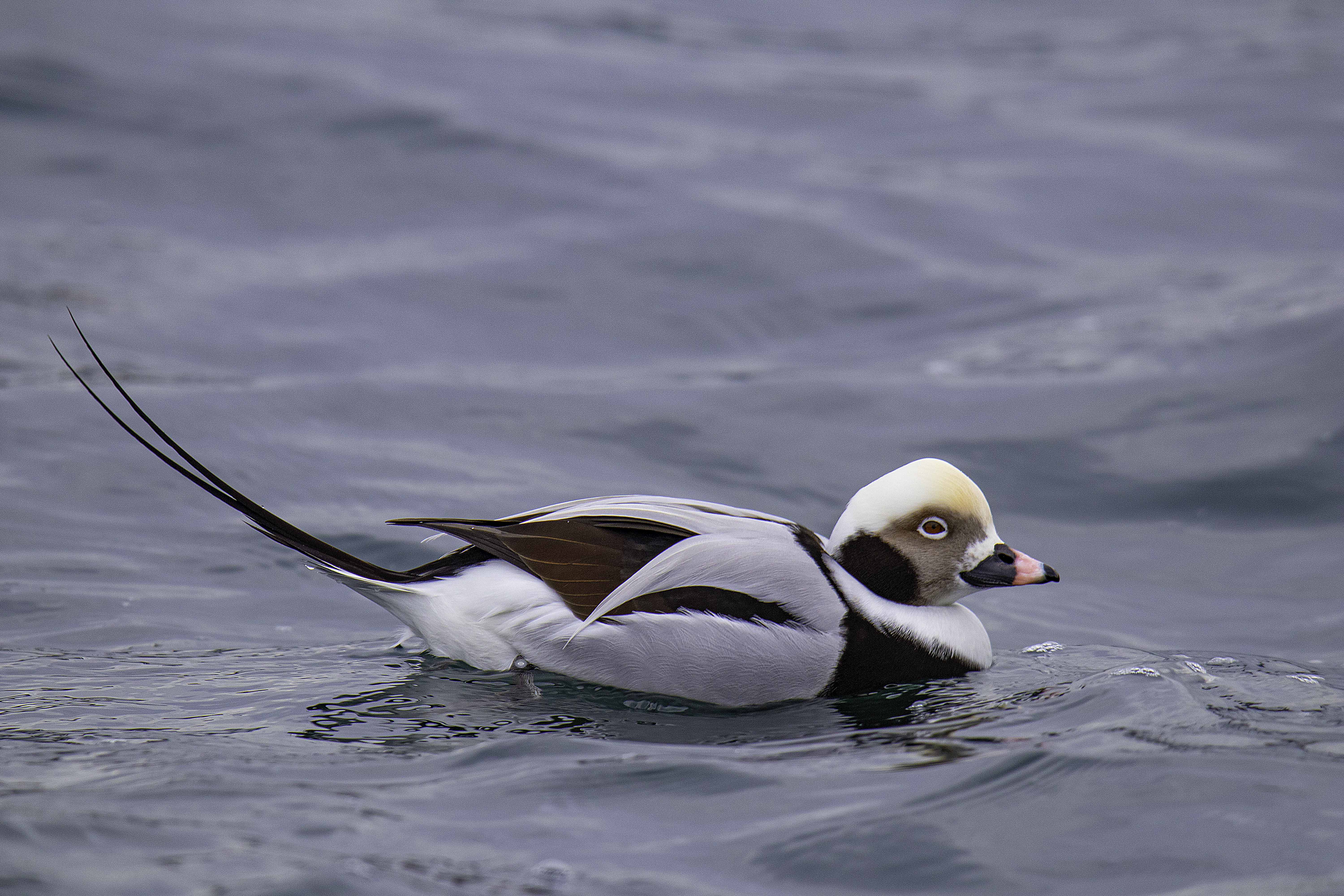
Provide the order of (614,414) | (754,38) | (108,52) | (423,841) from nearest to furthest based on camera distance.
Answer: (423,841)
(614,414)
(108,52)
(754,38)

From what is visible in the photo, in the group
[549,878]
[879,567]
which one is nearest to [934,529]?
[879,567]

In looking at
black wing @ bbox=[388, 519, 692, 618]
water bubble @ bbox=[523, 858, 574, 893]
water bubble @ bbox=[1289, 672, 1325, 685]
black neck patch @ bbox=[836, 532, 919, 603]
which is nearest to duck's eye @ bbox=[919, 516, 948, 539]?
black neck patch @ bbox=[836, 532, 919, 603]

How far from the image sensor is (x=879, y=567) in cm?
479

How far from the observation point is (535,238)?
1103 cm

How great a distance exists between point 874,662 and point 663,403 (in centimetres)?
403

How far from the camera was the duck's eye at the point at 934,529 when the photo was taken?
4.77 meters

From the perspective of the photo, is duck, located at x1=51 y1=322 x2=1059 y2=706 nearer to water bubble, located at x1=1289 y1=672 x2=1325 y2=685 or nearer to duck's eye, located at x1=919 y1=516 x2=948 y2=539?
duck's eye, located at x1=919 y1=516 x2=948 y2=539

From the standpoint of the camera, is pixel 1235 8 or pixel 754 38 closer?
pixel 754 38

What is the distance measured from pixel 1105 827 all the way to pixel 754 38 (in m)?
14.8

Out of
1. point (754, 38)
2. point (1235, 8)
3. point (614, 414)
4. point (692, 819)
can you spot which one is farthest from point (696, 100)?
point (692, 819)

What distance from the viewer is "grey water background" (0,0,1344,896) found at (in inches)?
142

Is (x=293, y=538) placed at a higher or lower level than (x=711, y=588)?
higher

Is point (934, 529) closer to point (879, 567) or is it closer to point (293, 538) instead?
point (879, 567)

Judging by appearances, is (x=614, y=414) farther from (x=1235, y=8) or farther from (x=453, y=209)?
(x=1235, y=8)
